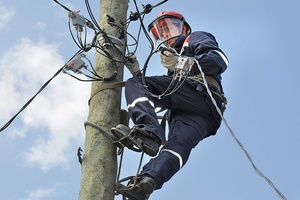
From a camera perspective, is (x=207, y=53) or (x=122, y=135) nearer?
(x=122, y=135)

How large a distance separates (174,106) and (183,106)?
92 mm

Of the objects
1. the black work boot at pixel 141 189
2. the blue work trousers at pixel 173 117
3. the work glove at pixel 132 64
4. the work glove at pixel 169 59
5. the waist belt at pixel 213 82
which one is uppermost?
the work glove at pixel 132 64

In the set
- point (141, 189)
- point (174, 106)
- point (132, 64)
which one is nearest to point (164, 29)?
point (132, 64)

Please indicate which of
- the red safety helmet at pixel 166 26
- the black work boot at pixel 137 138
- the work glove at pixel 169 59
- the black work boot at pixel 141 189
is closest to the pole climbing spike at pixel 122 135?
the black work boot at pixel 137 138

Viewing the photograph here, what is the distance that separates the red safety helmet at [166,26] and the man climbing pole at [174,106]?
1.1 inches

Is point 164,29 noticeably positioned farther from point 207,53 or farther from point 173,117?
point 173,117

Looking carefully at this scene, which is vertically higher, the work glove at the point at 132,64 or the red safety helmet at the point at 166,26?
the red safety helmet at the point at 166,26

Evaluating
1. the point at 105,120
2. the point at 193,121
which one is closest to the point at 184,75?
the point at 193,121

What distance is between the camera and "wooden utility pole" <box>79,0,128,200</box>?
4.68 metres

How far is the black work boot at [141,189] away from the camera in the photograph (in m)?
4.80

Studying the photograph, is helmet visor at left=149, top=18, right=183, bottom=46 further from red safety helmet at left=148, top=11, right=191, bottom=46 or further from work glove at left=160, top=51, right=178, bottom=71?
work glove at left=160, top=51, right=178, bottom=71

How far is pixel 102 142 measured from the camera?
4961mm

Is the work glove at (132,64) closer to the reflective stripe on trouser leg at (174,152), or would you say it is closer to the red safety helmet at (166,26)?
the reflective stripe on trouser leg at (174,152)

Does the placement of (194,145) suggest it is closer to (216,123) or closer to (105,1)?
(216,123)
